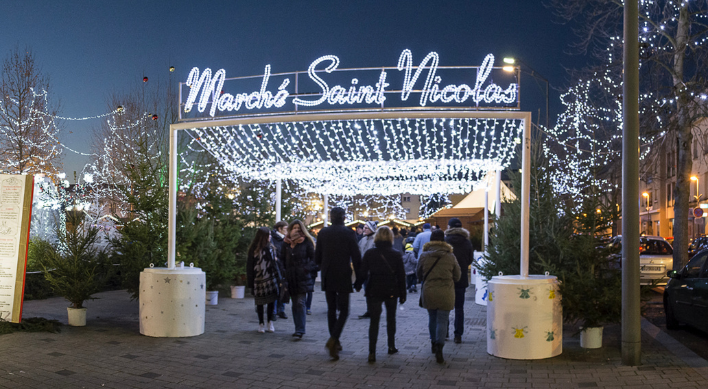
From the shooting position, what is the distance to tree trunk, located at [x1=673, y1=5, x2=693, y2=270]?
18.0 m

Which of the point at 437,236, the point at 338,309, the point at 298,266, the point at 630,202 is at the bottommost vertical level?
the point at 338,309

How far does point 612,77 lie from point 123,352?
17.6 meters

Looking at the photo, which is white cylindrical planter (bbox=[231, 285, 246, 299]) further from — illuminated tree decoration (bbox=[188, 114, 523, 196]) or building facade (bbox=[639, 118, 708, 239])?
building facade (bbox=[639, 118, 708, 239])

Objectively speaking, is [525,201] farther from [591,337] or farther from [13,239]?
[13,239]

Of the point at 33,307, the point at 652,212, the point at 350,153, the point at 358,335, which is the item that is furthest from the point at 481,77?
the point at 652,212

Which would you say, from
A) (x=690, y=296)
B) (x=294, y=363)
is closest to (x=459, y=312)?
(x=294, y=363)

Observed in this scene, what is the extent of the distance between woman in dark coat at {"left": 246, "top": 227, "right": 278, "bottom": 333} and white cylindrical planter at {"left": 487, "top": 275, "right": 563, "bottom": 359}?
11.0 ft

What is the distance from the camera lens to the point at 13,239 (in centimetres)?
919

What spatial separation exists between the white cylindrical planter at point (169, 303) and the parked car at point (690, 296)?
282 inches

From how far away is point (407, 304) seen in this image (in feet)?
43.1

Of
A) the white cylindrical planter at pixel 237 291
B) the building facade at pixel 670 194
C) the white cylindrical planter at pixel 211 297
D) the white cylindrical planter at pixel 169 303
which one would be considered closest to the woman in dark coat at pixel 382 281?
the white cylindrical planter at pixel 169 303

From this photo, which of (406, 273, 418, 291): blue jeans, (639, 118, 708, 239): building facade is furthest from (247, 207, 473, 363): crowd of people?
(639, 118, 708, 239): building facade

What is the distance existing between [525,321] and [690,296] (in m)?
3.47

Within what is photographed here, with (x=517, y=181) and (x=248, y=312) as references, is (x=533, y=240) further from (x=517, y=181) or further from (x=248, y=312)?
(x=248, y=312)
